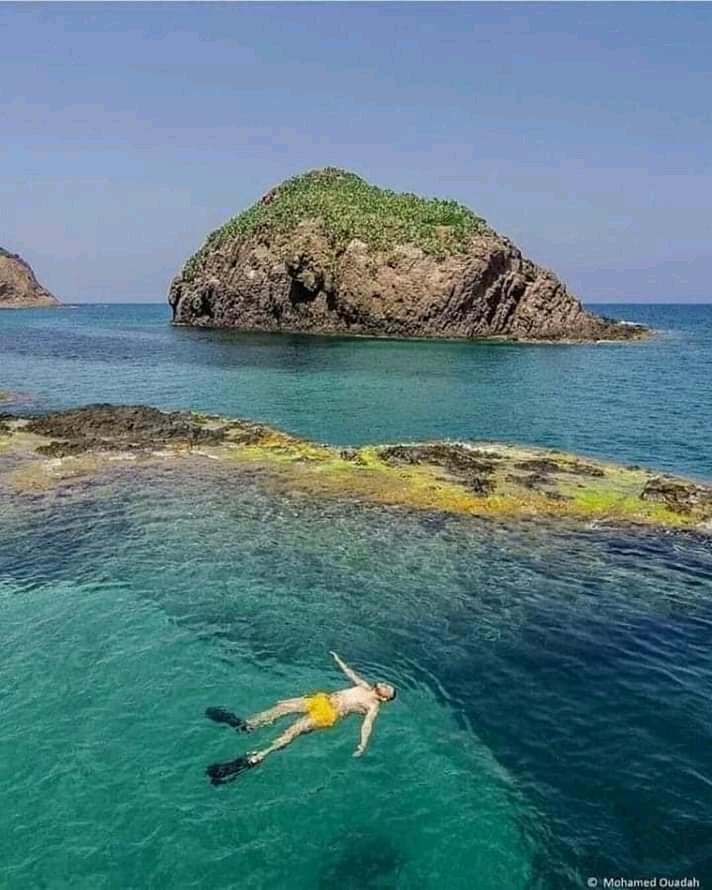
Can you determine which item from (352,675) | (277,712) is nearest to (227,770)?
(277,712)

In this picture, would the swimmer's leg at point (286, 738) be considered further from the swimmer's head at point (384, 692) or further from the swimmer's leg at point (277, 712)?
the swimmer's head at point (384, 692)

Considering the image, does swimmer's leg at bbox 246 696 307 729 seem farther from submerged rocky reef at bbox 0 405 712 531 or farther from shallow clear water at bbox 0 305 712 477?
shallow clear water at bbox 0 305 712 477

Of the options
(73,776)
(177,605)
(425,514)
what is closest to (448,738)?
(73,776)

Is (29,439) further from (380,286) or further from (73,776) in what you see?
(380,286)

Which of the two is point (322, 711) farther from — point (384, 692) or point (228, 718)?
point (228, 718)

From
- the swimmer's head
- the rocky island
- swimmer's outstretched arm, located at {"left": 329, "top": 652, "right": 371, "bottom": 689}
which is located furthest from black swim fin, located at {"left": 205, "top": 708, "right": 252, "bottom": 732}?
the rocky island

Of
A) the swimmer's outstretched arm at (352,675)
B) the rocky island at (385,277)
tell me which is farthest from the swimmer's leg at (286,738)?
the rocky island at (385,277)

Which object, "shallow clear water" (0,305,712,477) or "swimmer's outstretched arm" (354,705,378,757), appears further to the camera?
"shallow clear water" (0,305,712,477)
